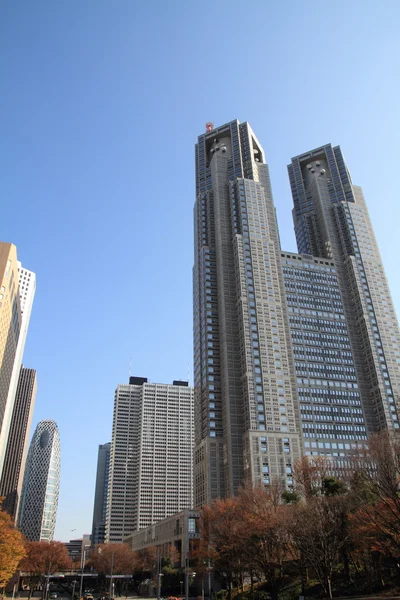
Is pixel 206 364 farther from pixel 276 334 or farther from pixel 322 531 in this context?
pixel 322 531

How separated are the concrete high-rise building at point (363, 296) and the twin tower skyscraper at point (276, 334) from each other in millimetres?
420

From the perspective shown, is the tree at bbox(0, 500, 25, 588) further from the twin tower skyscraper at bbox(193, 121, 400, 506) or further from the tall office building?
the twin tower skyscraper at bbox(193, 121, 400, 506)

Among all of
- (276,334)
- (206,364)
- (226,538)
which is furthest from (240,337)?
(226,538)

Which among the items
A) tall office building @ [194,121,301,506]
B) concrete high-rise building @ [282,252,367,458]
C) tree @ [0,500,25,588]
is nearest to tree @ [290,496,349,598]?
tree @ [0,500,25,588]

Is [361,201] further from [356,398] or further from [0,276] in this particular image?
[0,276]

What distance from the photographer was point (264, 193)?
183500mm

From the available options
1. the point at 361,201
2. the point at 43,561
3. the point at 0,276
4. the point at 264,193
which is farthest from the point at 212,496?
the point at 361,201

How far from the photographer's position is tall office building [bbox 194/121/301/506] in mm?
133750

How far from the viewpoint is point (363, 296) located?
16888cm

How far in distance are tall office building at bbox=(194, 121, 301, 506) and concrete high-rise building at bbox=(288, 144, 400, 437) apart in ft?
60.4

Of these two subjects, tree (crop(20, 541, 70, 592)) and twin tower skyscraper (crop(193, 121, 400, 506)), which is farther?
twin tower skyscraper (crop(193, 121, 400, 506))

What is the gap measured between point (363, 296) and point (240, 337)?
50.6 m

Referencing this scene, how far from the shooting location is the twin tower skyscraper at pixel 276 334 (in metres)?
137

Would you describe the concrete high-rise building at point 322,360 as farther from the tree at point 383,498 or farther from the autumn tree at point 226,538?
the tree at point 383,498
